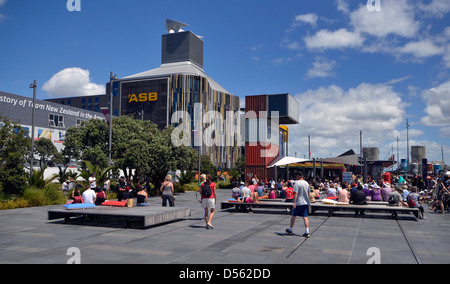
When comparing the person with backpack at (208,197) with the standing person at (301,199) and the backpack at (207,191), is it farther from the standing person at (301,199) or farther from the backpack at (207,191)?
the standing person at (301,199)

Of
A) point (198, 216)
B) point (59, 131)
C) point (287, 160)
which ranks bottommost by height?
point (198, 216)

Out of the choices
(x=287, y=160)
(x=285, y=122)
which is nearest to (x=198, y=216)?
(x=287, y=160)

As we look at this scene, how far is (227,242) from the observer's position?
8.86 m

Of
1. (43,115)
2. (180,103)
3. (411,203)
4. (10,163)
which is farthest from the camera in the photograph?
(180,103)

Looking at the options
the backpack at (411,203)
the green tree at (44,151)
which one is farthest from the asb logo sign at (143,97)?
the backpack at (411,203)

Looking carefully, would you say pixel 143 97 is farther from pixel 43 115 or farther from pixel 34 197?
pixel 34 197

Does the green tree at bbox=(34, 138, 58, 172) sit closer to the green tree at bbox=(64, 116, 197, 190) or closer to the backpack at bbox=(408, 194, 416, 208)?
the green tree at bbox=(64, 116, 197, 190)

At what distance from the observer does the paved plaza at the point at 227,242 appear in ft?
23.5

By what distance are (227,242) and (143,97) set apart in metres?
76.7

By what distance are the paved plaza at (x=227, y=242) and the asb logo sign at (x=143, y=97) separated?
69786mm

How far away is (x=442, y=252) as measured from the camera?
8055mm

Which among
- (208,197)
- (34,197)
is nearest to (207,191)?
(208,197)

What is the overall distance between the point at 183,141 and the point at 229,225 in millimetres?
18584
